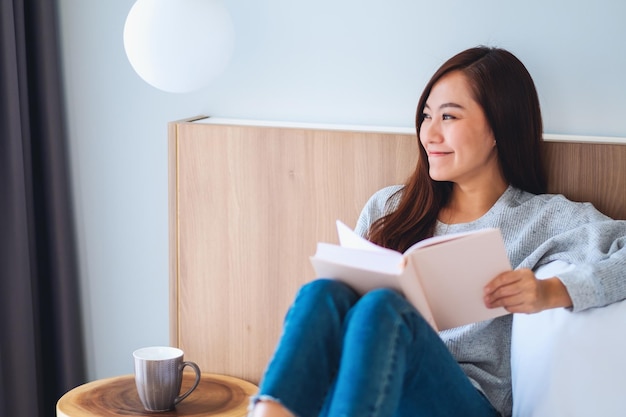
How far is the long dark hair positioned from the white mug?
55cm

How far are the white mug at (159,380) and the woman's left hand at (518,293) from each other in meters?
0.74

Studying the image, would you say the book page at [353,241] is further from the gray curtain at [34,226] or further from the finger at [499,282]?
the gray curtain at [34,226]

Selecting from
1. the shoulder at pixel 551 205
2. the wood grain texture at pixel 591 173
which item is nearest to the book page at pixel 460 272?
the shoulder at pixel 551 205

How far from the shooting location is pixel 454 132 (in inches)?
73.3

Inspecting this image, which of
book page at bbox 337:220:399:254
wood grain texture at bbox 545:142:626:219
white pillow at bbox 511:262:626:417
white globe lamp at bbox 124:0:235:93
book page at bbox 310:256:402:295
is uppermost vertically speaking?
white globe lamp at bbox 124:0:235:93

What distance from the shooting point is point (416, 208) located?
195 centimetres

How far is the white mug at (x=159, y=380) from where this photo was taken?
192 centimetres

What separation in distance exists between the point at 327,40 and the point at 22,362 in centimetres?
126

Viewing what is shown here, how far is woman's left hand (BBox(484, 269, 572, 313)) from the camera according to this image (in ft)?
5.17

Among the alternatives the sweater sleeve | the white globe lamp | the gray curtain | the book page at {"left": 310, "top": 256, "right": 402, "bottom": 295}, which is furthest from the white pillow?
the gray curtain

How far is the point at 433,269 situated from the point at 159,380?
2.47 ft

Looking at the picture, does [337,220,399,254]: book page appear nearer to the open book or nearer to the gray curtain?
the open book

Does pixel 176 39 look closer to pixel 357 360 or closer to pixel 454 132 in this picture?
pixel 454 132

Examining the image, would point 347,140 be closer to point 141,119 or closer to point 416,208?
point 416,208
